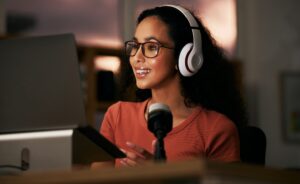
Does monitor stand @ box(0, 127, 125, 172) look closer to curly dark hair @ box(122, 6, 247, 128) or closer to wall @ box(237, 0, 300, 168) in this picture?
curly dark hair @ box(122, 6, 247, 128)

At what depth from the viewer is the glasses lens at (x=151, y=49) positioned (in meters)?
2.08

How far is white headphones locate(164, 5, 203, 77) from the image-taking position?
80.6 inches

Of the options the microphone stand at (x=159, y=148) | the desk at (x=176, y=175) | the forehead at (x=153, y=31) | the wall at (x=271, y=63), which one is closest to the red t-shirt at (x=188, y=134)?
the forehead at (x=153, y=31)

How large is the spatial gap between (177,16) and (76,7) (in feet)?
8.86

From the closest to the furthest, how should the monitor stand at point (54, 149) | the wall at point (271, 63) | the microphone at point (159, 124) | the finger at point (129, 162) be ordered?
1. the microphone at point (159, 124)
2. the monitor stand at point (54, 149)
3. the finger at point (129, 162)
4. the wall at point (271, 63)

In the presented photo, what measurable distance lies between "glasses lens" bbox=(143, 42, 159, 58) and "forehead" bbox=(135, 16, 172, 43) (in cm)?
2

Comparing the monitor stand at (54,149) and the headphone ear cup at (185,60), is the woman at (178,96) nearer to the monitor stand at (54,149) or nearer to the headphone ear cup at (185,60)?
the headphone ear cup at (185,60)

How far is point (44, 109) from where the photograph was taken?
1.54m

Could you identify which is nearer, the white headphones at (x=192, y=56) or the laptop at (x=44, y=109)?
the laptop at (x=44, y=109)

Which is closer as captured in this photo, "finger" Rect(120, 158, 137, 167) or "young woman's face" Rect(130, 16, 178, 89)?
"finger" Rect(120, 158, 137, 167)

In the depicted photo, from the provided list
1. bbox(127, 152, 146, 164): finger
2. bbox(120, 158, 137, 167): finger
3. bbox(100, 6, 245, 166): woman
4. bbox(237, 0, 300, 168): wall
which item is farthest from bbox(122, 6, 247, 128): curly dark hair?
bbox(237, 0, 300, 168): wall

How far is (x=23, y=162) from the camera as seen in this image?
1.57 m

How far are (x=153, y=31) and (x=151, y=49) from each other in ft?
0.23

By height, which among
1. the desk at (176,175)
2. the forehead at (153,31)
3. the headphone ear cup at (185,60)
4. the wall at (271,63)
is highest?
the forehead at (153,31)
